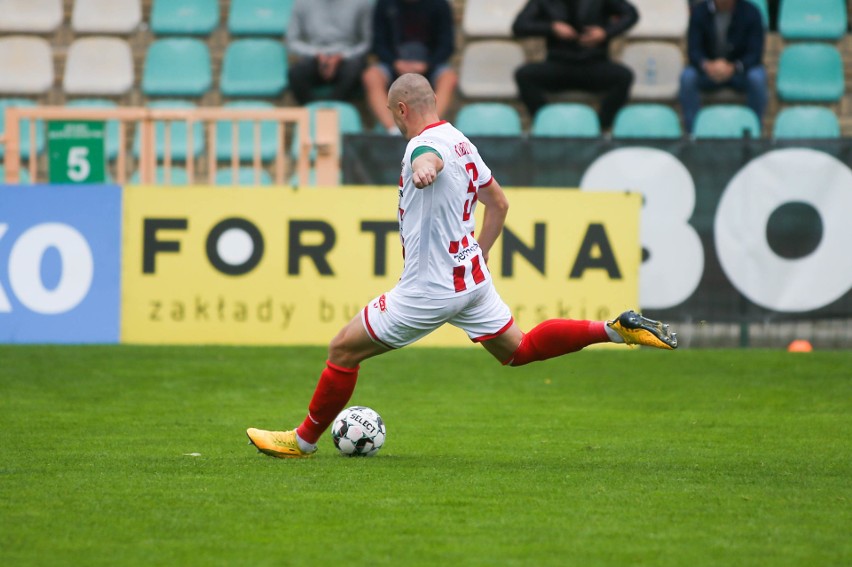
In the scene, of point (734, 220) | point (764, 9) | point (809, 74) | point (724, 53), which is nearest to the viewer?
point (734, 220)

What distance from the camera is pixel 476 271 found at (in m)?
6.41

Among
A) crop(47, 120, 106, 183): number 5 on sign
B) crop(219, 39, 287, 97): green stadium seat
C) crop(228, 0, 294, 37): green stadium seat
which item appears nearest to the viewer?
crop(47, 120, 106, 183): number 5 on sign

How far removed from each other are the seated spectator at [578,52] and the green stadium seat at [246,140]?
2.82 meters

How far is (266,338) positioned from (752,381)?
438cm

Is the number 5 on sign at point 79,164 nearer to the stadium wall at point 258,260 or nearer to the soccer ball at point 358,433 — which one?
the stadium wall at point 258,260

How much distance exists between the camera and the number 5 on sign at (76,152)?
12016 millimetres

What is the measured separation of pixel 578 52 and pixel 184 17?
16.3 feet

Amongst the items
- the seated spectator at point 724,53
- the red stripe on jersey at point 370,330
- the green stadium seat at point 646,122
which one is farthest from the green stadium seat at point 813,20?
the red stripe on jersey at point 370,330

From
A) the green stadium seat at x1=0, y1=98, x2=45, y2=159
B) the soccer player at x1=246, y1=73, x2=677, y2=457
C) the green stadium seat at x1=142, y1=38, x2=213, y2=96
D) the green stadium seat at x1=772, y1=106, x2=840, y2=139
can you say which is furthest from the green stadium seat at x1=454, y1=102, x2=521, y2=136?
the soccer player at x1=246, y1=73, x2=677, y2=457

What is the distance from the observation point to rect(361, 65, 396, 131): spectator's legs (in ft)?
47.5

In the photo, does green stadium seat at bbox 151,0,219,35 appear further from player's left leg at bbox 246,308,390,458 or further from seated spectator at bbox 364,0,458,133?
player's left leg at bbox 246,308,390,458

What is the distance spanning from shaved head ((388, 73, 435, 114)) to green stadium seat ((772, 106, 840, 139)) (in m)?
9.29

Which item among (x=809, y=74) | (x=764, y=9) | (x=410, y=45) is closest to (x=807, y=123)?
(x=809, y=74)

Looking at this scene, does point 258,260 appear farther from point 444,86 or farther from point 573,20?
point 573,20
